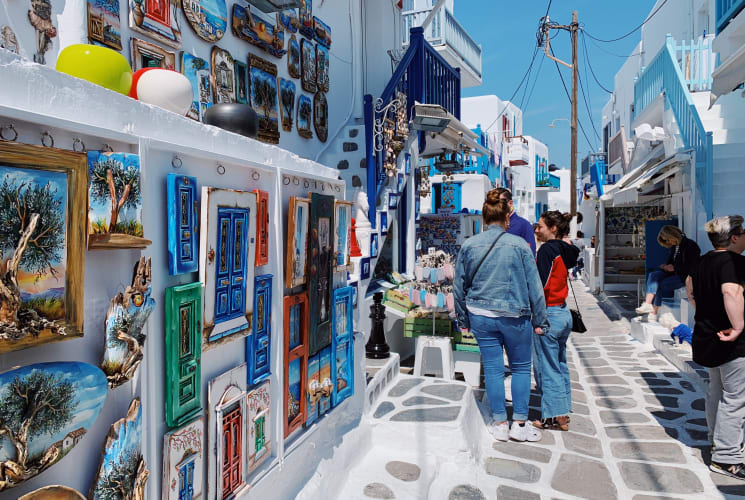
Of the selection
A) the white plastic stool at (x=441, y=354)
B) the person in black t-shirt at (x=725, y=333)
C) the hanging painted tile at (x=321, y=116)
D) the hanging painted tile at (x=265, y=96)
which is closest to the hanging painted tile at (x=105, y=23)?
the hanging painted tile at (x=265, y=96)

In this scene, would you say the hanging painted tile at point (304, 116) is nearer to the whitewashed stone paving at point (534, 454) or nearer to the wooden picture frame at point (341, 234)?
the wooden picture frame at point (341, 234)

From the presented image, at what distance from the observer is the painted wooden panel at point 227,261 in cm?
213

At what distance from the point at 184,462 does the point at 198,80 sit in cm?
341

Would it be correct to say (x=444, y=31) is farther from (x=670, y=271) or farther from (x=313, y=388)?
(x=313, y=388)

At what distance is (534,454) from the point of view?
4258 mm

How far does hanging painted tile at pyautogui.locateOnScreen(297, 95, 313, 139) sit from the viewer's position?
6.22 metres

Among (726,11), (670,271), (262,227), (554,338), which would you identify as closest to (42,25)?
(262,227)

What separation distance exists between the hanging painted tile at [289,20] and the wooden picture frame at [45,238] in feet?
15.8

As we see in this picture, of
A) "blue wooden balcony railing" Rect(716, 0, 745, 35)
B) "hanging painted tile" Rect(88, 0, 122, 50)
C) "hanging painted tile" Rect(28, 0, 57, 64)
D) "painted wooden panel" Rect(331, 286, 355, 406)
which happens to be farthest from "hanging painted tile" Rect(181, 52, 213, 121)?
"blue wooden balcony railing" Rect(716, 0, 745, 35)

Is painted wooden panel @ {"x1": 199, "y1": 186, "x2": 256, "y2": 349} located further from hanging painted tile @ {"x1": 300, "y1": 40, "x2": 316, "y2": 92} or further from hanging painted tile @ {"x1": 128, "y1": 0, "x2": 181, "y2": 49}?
hanging painted tile @ {"x1": 300, "y1": 40, "x2": 316, "y2": 92}

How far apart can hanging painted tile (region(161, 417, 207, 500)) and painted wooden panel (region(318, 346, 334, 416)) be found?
112 cm

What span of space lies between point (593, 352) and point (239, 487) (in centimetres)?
674

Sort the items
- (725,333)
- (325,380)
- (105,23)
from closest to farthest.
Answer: (325,380), (105,23), (725,333)

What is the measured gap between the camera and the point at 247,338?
2.50m
